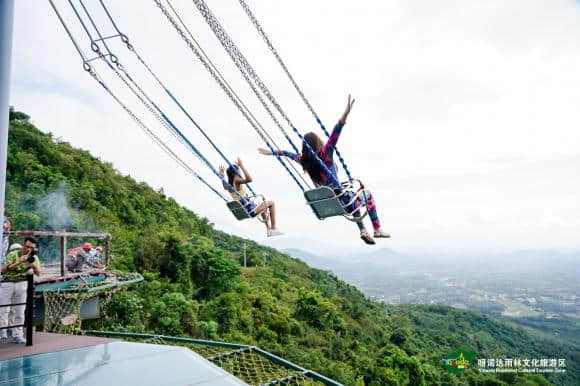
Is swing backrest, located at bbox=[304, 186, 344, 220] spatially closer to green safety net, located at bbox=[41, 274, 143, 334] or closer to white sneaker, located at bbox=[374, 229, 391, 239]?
white sneaker, located at bbox=[374, 229, 391, 239]

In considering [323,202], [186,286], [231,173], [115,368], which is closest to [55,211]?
[186,286]

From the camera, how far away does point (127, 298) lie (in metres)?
11.6

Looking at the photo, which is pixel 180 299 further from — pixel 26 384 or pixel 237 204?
pixel 26 384

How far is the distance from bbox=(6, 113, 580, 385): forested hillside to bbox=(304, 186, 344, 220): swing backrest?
343 inches

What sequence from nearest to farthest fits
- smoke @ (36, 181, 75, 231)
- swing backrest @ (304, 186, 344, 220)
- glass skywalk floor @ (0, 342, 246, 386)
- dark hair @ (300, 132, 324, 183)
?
glass skywalk floor @ (0, 342, 246, 386) → swing backrest @ (304, 186, 344, 220) → dark hair @ (300, 132, 324, 183) → smoke @ (36, 181, 75, 231)

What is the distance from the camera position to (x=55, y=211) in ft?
51.9

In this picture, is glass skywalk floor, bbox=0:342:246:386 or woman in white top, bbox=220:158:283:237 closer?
glass skywalk floor, bbox=0:342:246:386

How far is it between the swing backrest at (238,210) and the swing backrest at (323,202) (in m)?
1.22

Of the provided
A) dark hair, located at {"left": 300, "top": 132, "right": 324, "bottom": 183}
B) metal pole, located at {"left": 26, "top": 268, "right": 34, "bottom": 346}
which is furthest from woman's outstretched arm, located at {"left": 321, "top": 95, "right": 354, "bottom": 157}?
metal pole, located at {"left": 26, "top": 268, "right": 34, "bottom": 346}

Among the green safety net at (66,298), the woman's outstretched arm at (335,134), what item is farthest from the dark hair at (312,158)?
the green safety net at (66,298)

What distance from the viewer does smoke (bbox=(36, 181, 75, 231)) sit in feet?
50.6

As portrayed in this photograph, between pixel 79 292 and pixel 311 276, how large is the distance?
95.8ft

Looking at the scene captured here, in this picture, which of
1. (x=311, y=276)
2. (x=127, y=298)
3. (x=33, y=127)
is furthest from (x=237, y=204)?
(x=311, y=276)

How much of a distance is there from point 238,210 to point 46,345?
2.51 m
